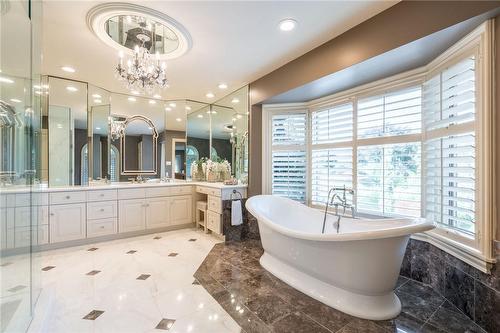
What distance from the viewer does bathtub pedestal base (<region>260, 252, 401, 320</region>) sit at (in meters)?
1.88

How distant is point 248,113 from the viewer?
12.9 feet

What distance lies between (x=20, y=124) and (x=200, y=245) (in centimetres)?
257

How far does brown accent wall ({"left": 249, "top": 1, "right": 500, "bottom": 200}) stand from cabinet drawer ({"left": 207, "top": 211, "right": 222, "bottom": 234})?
2001mm

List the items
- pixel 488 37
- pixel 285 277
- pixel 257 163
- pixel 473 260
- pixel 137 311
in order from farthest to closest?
pixel 257 163 < pixel 285 277 < pixel 137 311 < pixel 473 260 < pixel 488 37

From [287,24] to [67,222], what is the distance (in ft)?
12.8

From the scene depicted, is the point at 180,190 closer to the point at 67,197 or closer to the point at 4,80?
the point at 67,197

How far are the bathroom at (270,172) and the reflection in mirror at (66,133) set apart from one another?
0.02 metres

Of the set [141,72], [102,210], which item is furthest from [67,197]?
[141,72]

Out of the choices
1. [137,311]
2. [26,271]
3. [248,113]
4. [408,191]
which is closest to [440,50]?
[408,191]

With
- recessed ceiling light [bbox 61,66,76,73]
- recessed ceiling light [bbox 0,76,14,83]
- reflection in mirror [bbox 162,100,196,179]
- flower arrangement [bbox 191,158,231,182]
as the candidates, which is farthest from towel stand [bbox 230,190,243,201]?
recessed ceiling light [bbox 61,66,76,73]

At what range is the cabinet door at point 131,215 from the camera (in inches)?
150

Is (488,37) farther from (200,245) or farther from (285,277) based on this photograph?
(200,245)

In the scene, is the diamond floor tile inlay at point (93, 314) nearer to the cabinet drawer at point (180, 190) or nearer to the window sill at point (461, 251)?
the cabinet drawer at point (180, 190)

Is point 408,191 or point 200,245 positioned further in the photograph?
point 200,245
